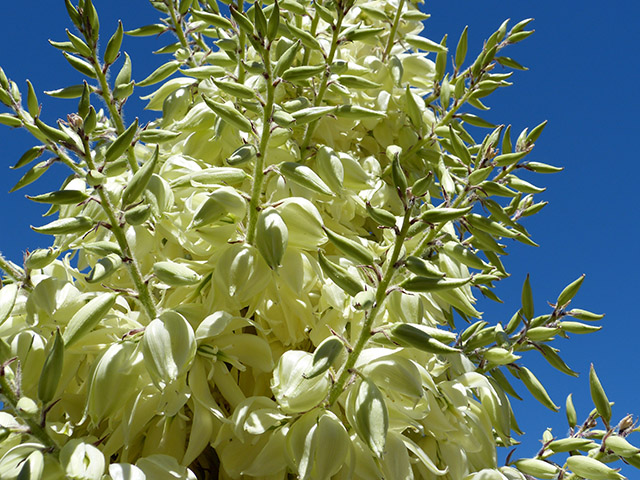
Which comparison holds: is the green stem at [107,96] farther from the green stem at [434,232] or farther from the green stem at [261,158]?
the green stem at [434,232]

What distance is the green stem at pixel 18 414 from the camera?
48 cm

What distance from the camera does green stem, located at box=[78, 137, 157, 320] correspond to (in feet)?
1.78

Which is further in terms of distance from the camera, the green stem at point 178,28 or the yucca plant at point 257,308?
the green stem at point 178,28

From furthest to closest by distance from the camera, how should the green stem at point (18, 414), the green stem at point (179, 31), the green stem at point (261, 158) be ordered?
the green stem at point (179, 31) < the green stem at point (261, 158) < the green stem at point (18, 414)

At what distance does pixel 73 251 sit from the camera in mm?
828

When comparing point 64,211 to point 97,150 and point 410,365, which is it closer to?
point 97,150

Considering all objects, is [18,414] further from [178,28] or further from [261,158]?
[178,28]

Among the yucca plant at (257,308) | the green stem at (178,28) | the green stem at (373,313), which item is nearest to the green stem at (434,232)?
the yucca plant at (257,308)

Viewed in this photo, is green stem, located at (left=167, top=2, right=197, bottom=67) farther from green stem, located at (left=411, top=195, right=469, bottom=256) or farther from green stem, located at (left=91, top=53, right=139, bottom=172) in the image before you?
green stem, located at (left=411, top=195, right=469, bottom=256)

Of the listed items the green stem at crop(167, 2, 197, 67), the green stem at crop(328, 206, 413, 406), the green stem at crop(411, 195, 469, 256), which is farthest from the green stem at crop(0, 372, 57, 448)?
the green stem at crop(167, 2, 197, 67)

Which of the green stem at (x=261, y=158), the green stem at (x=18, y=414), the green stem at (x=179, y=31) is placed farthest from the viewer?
the green stem at (x=179, y=31)

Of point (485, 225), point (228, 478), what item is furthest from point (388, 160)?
point (228, 478)

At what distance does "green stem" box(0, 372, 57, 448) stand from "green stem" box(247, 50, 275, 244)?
253 mm

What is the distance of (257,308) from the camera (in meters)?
0.67
